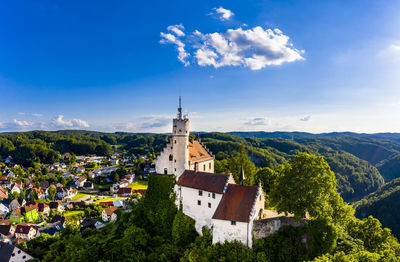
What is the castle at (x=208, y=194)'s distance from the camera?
89.1 ft

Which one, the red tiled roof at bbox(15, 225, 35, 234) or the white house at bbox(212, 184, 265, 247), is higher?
the white house at bbox(212, 184, 265, 247)

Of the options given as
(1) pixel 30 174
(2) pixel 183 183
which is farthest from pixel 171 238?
(1) pixel 30 174

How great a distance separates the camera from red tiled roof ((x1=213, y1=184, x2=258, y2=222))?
1064 inches

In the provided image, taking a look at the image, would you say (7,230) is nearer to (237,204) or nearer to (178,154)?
(178,154)

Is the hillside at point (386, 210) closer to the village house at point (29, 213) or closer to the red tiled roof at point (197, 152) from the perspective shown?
the red tiled roof at point (197, 152)

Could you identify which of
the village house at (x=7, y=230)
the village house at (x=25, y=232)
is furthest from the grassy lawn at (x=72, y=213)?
the village house at (x=7, y=230)

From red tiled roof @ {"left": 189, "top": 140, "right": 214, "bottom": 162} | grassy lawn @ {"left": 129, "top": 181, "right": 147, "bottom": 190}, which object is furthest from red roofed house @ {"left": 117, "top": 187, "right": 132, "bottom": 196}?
red tiled roof @ {"left": 189, "top": 140, "right": 214, "bottom": 162}

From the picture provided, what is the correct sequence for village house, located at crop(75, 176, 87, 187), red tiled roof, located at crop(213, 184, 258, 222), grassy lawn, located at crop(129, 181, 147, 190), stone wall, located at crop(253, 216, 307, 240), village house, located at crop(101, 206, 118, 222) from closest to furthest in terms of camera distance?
stone wall, located at crop(253, 216, 307, 240) < red tiled roof, located at crop(213, 184, 258, 222) < village house, located at crop(101, 206, 118, 222) < grassy lawn, located at crop(129, 181, 147, 190) < village house, located at crop(75, 176, 87, 187)

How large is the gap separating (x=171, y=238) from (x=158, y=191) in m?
7.55

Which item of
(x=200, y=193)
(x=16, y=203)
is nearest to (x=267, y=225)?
(x=200, y=193)

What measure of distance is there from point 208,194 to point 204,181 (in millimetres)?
2156

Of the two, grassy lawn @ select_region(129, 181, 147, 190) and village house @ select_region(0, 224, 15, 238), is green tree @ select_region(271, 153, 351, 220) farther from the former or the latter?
grassy lawn @ select_region(129, 181, 147, 190)

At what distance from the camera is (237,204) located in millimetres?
27969

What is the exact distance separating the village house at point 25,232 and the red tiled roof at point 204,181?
65.3 m
